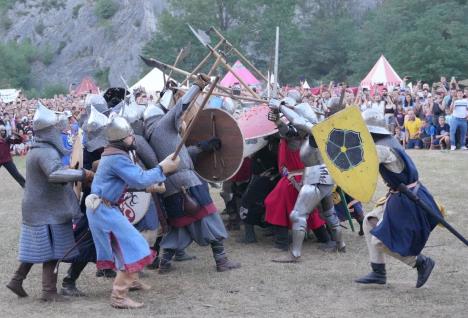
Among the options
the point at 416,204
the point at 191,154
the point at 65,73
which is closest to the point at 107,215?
the point at 191,154

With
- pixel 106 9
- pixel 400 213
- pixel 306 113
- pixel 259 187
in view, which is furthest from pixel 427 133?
pixel 106 9

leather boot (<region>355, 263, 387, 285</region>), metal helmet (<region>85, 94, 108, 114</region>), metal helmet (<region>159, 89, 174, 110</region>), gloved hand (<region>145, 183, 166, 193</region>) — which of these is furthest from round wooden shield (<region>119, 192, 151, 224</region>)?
leather boot (<region>355, 263, 387, 285</region>)

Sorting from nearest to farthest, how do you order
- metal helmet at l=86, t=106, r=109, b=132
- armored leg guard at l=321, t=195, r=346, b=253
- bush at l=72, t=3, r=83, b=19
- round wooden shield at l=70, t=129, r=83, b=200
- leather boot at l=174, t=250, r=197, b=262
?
metal helmet at l=86, t=106, r=109, b=132, round wooden shield at l=70, t=129, r=83, b=200, leather boot at l=174, t=250, r=197, b=262, armored leg guard at l=321, t=195, r=346, b=253, bush at l=72, t=3, r=83, b=19

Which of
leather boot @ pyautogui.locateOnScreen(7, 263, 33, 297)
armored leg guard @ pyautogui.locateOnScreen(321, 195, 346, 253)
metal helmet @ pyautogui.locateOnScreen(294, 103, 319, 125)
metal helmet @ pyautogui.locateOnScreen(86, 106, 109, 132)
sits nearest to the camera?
leather boot @ pyautogui.locateOnScreen(7, 263, 33, 297)

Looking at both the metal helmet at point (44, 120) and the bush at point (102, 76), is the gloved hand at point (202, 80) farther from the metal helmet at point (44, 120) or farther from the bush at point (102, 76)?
the bush at point (102, 76)

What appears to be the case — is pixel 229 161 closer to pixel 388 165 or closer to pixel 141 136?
pixel 141 136

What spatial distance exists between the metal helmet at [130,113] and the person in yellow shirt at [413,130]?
414 inches

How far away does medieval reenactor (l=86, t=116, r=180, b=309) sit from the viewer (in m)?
5.14

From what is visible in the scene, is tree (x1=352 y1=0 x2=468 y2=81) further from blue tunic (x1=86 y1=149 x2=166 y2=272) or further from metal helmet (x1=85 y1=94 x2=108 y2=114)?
blue tunic (x1=86 y1=149 x2=166 y2=272)

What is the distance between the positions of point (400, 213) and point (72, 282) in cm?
241

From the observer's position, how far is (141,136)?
6.23 metres

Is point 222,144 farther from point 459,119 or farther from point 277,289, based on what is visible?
point 459,119

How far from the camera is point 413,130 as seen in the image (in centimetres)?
1596

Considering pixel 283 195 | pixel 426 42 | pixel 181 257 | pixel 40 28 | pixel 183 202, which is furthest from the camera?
pixel 40 28
